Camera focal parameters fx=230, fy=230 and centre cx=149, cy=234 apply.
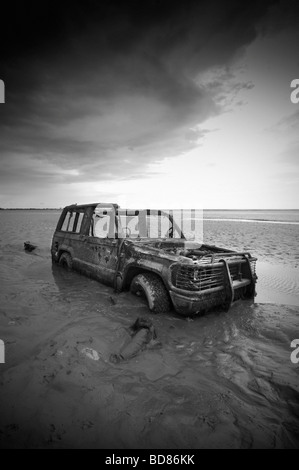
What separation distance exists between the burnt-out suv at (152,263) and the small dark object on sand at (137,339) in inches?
19.7

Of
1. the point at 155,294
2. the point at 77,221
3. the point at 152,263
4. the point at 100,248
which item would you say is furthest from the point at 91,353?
the point at 77,221

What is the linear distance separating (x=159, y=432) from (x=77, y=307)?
2.73m

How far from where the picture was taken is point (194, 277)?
3381 mm

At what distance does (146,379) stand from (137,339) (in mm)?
689

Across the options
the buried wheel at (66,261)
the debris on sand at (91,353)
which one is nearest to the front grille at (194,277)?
the debris on sand at (91,353)

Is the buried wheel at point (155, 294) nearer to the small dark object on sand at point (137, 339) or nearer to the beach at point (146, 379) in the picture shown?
the beach at point (146, 379)

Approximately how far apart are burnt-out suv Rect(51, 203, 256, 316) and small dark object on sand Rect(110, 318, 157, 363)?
0.50 meters

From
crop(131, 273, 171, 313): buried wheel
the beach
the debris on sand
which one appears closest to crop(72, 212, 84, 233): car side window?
the beach

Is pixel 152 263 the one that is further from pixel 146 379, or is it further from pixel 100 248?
pixel 146 379

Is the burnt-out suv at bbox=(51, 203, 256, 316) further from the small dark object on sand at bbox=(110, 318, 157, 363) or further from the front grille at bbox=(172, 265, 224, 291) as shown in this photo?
the small dark object on sand at bbox=(110, 318, 157, 363)

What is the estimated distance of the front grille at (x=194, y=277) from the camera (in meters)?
3.40

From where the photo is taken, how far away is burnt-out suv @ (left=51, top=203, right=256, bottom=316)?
11.5ft

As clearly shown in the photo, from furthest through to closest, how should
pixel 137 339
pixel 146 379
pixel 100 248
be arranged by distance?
1. pixel 100 248
2. pixel 137 339
3. pixel 146 379
